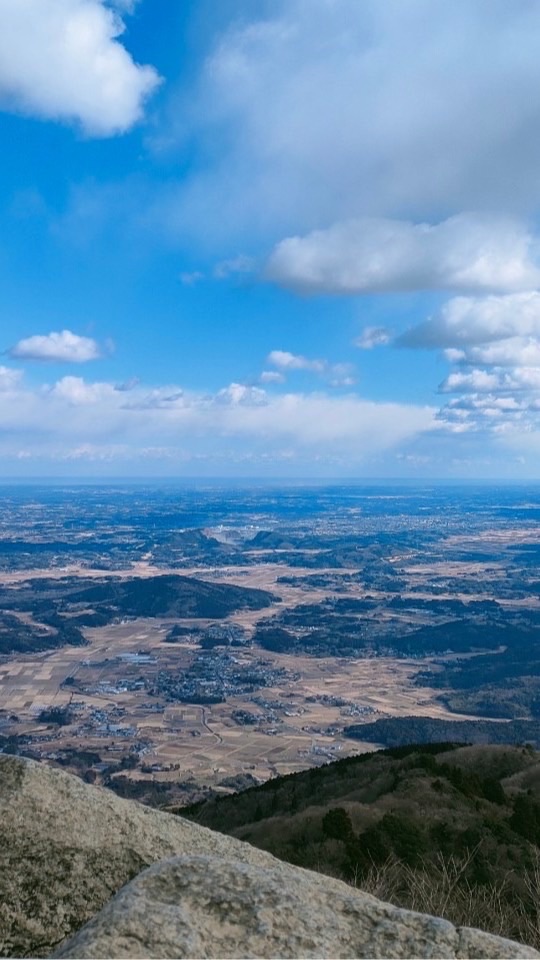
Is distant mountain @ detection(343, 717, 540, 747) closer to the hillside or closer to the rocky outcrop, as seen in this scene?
the hillside

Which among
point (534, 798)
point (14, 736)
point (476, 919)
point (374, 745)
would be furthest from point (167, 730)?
point (476, 919)

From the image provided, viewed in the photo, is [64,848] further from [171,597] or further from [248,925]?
[171,597]

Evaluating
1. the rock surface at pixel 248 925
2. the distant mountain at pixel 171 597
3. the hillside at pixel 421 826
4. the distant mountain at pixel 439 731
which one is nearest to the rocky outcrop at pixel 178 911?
the rock surface at pixel 248 925

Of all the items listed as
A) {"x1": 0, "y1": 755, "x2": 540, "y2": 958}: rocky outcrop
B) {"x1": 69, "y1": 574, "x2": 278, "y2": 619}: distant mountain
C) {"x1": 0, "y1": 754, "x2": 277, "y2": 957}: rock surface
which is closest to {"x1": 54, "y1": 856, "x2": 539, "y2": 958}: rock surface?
{"x1": 0, "y1": 755, "x2": 540, "y2": 958}: rocky outcrop

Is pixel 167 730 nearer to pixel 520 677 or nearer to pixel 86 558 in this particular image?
pixel 520 677

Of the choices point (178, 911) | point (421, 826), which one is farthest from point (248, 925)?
point (421, 826)

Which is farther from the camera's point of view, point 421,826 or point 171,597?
point 171,597
